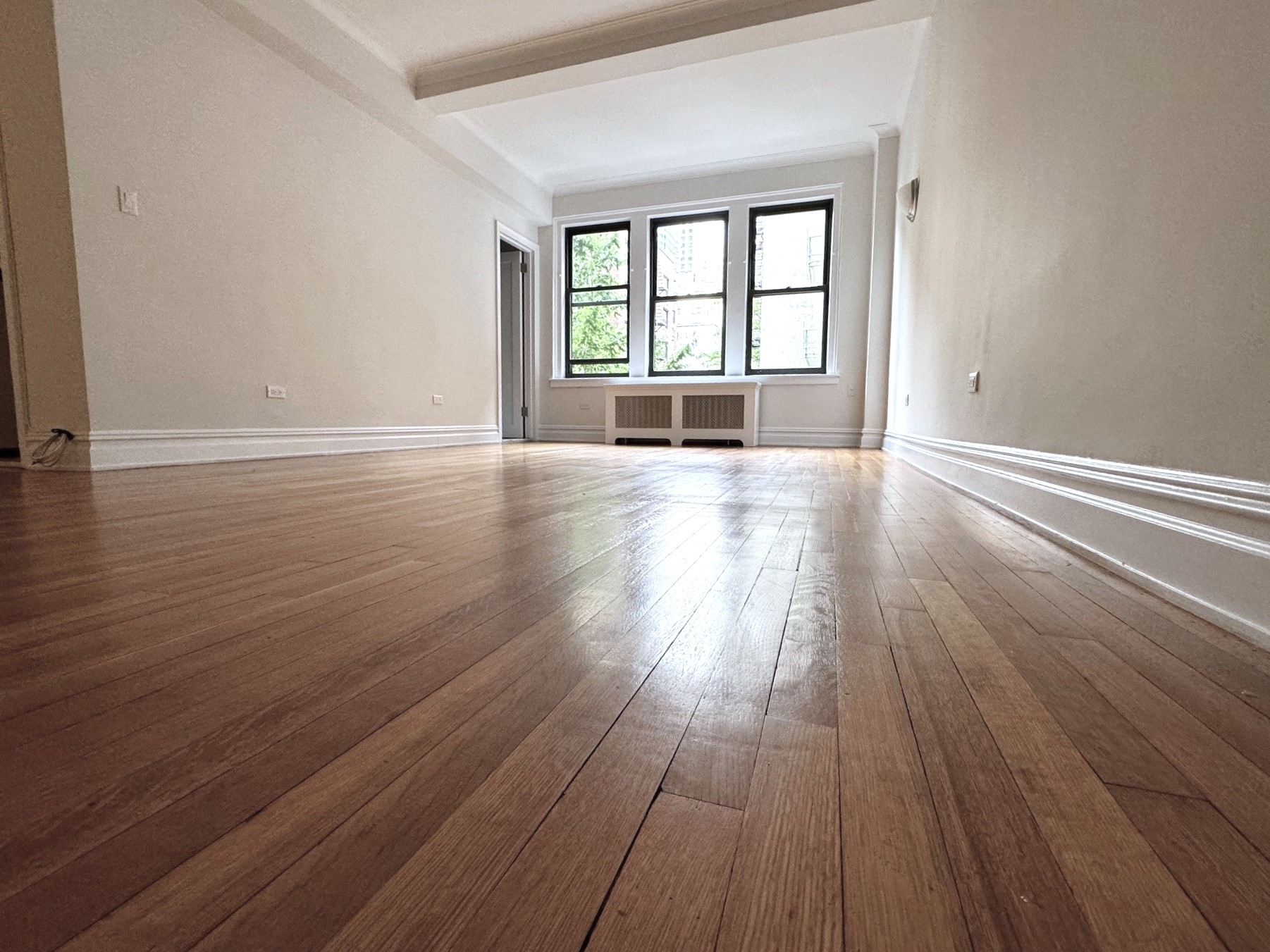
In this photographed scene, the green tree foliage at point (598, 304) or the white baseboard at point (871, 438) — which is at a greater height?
the green tree foliage at point (598, 304)

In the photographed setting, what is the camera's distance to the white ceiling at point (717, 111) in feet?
14.0

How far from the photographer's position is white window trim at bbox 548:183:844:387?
6.00m

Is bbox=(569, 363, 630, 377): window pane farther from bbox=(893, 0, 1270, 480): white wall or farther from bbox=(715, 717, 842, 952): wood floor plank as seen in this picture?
bbox=(715, 717, 842, 952): wood floor plank

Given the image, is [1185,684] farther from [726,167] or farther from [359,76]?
[726,167]

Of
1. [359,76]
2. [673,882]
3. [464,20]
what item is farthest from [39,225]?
[673,882]

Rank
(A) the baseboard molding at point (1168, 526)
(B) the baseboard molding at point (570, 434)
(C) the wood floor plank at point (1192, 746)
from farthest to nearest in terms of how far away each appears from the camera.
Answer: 1. (B) the baseboard molding at point (570, 434)
2. (A) the baseboard molding at point (1168, 526)
3. (C) the wood floor plank at point (1192, 746)

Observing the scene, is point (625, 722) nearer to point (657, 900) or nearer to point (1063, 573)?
point (657, 900)

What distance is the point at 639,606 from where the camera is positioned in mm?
894

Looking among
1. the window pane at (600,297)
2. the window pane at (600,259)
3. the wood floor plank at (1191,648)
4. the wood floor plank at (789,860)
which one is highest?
the window pane at (600,259)

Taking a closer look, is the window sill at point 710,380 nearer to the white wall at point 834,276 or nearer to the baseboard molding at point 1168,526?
the white wall at point 834,276

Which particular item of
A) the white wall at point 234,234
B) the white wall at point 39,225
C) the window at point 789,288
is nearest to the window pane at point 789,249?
the window at point 789,288

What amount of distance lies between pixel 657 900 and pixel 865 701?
0.34 m

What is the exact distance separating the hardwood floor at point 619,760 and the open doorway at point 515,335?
6.16 meters

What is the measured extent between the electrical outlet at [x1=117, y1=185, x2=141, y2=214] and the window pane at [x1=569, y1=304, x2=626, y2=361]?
14.9 feet
